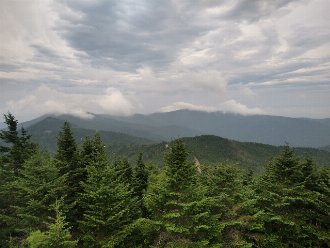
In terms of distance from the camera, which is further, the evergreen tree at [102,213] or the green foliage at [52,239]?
the evergreen tree at [102,213]

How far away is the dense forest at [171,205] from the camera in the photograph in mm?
28250

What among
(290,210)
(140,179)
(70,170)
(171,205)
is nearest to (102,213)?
(171,205)

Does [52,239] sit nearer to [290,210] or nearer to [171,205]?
[171,205]

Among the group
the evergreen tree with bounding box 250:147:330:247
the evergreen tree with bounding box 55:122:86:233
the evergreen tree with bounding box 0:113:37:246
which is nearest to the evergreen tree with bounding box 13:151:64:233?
the evergreen tree with bounding box 55:122:86:233

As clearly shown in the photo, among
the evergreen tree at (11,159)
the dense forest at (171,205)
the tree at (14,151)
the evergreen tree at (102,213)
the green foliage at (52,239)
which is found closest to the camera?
Answer: the green foliage at (52,239)

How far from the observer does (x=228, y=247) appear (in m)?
29.6

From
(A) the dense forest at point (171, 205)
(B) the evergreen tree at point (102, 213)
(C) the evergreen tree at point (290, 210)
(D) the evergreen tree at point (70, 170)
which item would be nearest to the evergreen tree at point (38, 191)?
(A) the dense forest at point (171, 205)

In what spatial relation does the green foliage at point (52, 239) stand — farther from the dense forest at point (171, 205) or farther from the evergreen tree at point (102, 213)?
the evergreen tree at point (102, 213)

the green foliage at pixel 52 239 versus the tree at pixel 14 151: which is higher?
the tree at pixel 14 151

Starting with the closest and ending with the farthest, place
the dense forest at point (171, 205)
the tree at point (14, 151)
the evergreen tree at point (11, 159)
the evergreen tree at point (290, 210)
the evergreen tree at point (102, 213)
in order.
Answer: the evergreen tree at point (102, 213)
the dense forest at point (171, 205)
the evergreen tree at point (290, 210)
the evergreen tree at point (11, 159)
the tree at point (14, 151)

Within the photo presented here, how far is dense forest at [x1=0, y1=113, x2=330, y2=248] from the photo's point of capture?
28.2 metres

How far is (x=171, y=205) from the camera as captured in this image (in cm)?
2967

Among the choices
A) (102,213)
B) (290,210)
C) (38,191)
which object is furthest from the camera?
(290,210)

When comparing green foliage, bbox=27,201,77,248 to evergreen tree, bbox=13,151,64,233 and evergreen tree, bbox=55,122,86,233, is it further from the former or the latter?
evergreen tree, bbox=55,122,86,233
